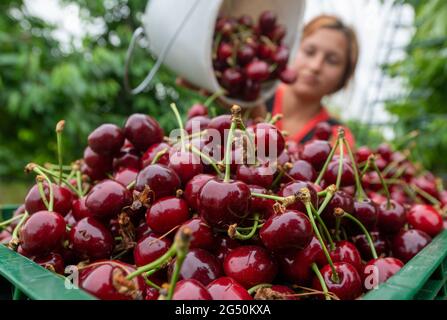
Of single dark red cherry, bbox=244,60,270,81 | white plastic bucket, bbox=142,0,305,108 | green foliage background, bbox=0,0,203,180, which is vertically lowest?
green foliage background, bbox=0,0,203,180

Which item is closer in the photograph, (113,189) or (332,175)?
(113,189)

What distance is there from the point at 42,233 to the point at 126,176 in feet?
0.63

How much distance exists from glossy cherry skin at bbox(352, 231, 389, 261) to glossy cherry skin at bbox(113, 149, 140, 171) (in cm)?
44

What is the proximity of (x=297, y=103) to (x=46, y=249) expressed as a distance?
1.98 metres

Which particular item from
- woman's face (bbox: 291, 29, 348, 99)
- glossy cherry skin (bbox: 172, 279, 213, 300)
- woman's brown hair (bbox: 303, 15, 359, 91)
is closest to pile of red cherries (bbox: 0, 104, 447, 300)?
glossy cherry skin (bbox: 172, 279, 213, 300)

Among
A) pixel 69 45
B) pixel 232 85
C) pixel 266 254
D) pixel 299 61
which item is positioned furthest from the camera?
pixel 69 45

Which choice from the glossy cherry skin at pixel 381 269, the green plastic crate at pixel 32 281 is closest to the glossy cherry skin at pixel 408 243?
the glossy cherry skin at pixel 381 269

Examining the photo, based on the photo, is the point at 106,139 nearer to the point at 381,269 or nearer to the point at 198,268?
the point at 198,268

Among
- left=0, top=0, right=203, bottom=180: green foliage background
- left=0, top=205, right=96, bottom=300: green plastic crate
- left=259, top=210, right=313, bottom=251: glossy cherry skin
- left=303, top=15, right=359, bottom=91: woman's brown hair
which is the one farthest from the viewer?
left=0, top=0, right=203, bottom=180: green foliage background

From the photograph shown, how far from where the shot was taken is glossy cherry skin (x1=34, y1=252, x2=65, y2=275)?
568mm

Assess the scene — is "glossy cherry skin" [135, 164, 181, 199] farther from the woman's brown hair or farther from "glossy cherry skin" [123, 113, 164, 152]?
the woman's brown hair
